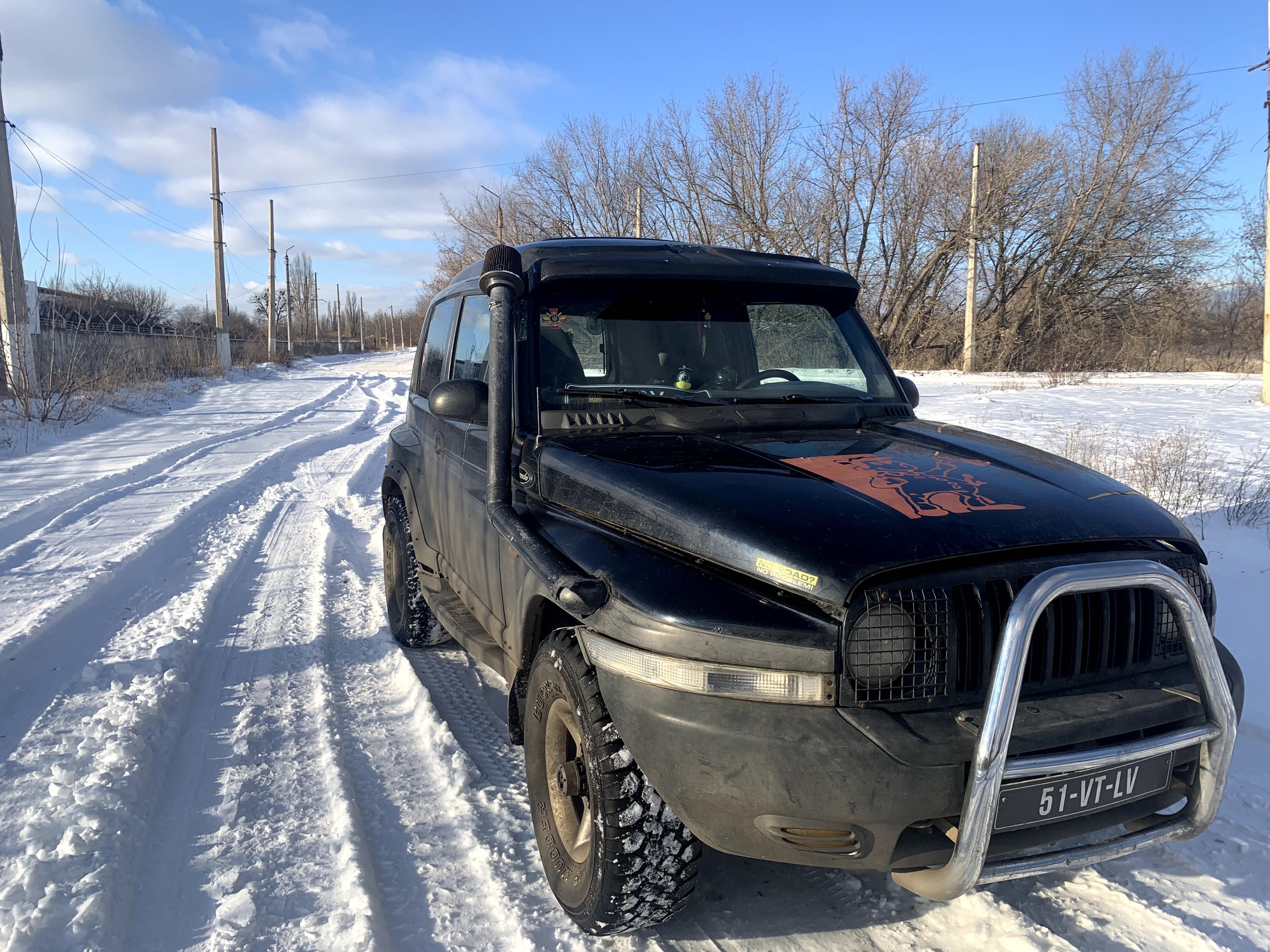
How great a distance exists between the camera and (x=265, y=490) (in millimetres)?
8953

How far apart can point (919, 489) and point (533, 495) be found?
129 centimetres

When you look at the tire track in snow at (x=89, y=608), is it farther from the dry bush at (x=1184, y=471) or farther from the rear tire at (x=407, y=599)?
the dry bush at (x=1184, y=471)

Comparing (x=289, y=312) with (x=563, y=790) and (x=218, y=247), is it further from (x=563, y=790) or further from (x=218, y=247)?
(x=563, y=790)

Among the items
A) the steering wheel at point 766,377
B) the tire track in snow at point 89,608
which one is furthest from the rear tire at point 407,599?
the steering wheel at point 766,377

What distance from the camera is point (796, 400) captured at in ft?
10.6

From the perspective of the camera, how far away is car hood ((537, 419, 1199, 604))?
1.97 m

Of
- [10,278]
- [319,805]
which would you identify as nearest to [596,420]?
[319,805]

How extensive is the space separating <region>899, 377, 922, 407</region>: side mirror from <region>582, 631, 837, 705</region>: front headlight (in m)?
2.04

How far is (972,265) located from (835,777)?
979 inches

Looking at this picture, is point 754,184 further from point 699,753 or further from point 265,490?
point 699,753

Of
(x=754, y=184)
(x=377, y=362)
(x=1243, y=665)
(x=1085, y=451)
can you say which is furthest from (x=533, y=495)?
(x=377, y=362)

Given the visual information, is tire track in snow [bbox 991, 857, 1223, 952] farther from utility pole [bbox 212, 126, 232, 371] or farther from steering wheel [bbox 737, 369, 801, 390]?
utility pole [bbox 212, 126, 232, 371]

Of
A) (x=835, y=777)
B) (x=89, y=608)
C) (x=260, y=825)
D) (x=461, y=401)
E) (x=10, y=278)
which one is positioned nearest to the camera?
(x=835, y=777)

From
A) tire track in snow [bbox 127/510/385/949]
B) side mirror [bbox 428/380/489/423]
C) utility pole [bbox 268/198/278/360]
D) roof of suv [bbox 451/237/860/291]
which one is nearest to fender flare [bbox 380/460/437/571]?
tire track in snow [bbox 127/510/385/949]
